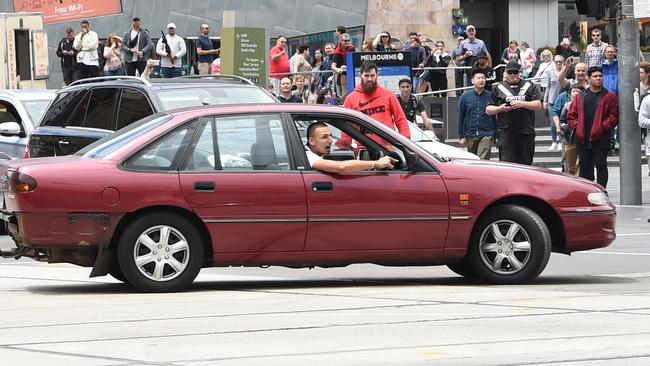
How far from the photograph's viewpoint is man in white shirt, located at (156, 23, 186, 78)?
34750 mm

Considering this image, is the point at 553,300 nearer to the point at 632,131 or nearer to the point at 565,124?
the point at 632,131

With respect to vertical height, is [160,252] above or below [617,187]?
above

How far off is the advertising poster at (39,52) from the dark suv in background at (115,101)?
13403 mm

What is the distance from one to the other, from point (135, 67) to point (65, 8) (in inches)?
328

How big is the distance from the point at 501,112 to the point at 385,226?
878 cm

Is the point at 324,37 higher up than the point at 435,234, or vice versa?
the point at 324,37

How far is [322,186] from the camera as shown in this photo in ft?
38.8

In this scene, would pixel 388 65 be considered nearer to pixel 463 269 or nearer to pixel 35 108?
pixel 35 108

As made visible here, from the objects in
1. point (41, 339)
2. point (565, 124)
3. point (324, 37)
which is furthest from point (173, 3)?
point (41, 339)

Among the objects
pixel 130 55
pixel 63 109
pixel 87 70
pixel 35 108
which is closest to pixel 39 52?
pixel 130 55

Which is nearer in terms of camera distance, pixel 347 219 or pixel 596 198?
pixel 347 219

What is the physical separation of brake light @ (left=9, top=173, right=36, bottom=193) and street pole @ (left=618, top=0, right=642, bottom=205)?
11458mm

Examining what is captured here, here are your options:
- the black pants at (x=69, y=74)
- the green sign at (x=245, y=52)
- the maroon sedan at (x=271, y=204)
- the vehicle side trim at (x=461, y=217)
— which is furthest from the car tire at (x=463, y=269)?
the black pants at (x=69, y=74)

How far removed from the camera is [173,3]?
144ft
